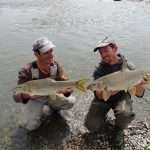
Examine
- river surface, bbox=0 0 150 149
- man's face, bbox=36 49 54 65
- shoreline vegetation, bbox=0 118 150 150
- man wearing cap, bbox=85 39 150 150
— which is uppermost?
man's face, bbox=36 49 54 65

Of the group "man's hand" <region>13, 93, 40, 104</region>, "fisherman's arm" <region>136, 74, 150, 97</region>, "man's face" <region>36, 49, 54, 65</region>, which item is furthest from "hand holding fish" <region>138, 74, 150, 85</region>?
"man's hand" <region>13, 93, 40, 104</region>

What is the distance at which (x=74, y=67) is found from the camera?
12086 mm

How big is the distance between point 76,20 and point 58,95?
581 inches

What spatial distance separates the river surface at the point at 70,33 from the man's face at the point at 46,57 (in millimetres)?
1851

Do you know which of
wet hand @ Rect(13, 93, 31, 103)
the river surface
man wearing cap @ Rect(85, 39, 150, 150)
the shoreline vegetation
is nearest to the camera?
man wearing cap @ Rect(85, 39, 150, 150)

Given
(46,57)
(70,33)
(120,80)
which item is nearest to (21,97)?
(46,57)

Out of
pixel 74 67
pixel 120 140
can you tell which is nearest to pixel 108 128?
pixel 120 140

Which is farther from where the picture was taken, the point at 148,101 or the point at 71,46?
the point at 71,46

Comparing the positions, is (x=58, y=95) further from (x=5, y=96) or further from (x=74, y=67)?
(x=74, y=67)

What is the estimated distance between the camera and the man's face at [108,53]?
6334 millimetres

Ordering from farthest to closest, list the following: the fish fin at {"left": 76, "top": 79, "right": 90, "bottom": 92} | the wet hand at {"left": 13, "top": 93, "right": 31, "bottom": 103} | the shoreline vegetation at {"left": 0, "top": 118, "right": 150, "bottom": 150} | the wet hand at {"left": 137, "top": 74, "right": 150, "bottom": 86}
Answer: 1. the shoreline vegetation at {"left": 0, "top": 118, "right": 150, "bottom": 150}
2. the wet hand at {"left": 13, "top": 93, "right": 31, "bottom": 103}
3. the wet hand at {"left": 137, "top": 74, "right": 150, "bottom": 86}
4. the fish fin at {"left": 76, "top": 79, "right": 90, "bottom": 92}

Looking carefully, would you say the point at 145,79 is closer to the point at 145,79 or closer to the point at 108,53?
the point at 145,79

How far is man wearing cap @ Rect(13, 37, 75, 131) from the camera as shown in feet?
21.3

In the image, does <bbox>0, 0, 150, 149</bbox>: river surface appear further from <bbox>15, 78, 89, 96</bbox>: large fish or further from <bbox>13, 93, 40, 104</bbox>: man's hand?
<bbox>15, 78, 89, 96</bbox>: large fish
